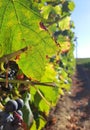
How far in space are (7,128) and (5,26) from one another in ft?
2.26

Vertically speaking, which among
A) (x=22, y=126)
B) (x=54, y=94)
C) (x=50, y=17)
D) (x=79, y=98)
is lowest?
(x=79, y=98)

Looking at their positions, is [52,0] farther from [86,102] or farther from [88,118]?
[86,102]

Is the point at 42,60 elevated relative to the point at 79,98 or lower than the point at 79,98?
elevated

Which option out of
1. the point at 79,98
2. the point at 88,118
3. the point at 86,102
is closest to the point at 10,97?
the point at 88,118

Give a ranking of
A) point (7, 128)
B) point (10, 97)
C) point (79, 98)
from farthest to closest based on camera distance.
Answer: point (79, 98) → point (10, 97) → point (7, 128)

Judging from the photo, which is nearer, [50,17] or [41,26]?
[41,26]

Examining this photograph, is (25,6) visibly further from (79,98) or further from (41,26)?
(79,98)

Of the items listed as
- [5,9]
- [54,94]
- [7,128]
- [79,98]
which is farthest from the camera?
[79,98]

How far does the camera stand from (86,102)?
1372cm

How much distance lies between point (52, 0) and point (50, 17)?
0.68 ft

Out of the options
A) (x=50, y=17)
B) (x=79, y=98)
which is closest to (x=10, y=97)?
(x=50, y=17)

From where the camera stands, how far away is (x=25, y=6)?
2.93 ft

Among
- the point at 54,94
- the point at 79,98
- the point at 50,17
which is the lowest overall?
the point at 79,98

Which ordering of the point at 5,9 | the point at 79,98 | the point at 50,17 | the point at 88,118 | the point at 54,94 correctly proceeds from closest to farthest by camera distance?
the point at 5,9 → the point at 54,94 → the point at 50,17 → the point at 88,118 → the point at 79,98
